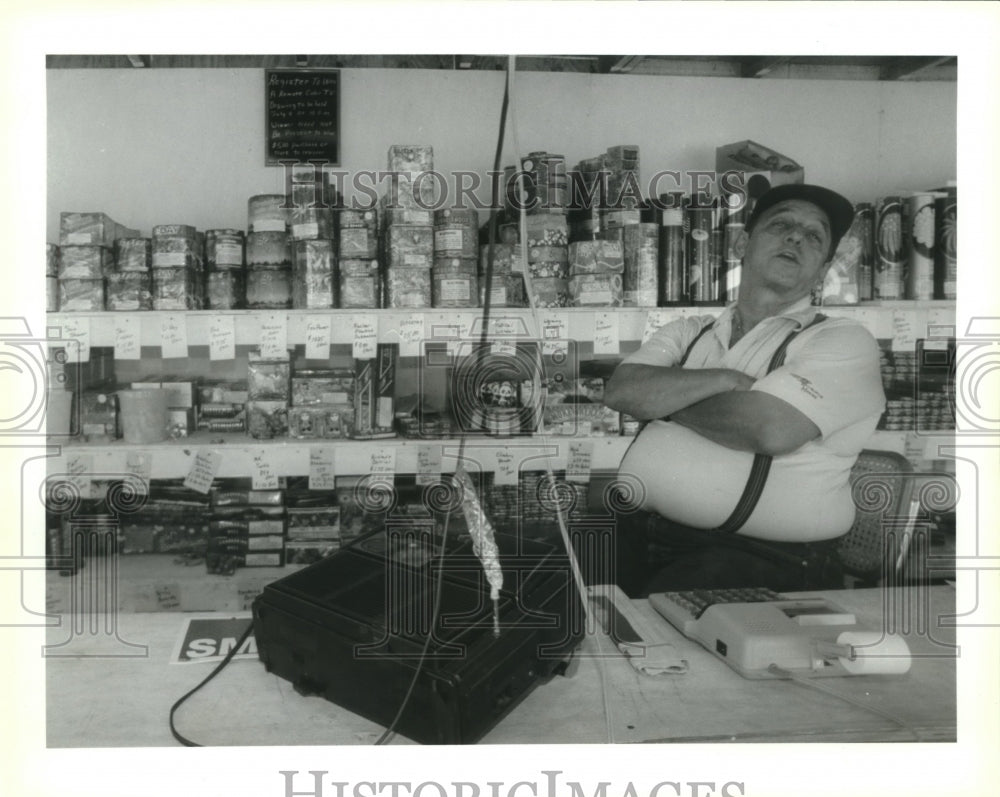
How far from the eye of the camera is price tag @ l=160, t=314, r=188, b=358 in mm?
2199

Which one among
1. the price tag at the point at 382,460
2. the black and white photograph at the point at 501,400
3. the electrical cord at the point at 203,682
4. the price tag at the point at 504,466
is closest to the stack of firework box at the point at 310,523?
the black and white photograph at the point at 501,400

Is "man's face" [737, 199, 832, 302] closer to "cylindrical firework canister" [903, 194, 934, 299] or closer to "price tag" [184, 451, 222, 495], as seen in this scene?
"cylindrical firework canister" [903, 194, 934, 299]

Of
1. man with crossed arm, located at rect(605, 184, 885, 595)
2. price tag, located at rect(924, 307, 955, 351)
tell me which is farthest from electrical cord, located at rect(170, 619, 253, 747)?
price tag, located at rect(924, 307, 955, 351)

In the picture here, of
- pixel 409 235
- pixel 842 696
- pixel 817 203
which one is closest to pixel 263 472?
pixel 409 235

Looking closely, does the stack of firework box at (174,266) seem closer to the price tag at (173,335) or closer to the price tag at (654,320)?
the price tag at (173,335)

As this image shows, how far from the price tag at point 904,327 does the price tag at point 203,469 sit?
5.95ft

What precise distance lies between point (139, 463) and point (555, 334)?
45.6 inches

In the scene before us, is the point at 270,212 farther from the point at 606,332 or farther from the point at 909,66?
the point at 909,66

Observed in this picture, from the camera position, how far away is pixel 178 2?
109 centimetres

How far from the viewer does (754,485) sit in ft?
5.62

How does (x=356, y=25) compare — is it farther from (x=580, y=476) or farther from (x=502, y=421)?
(x=580, y=476)

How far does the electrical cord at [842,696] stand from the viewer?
0.99 meters

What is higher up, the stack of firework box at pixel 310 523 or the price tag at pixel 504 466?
the price tag at pixel 504 466

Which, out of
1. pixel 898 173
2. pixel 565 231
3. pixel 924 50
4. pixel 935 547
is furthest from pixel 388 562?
pixel 898 173
